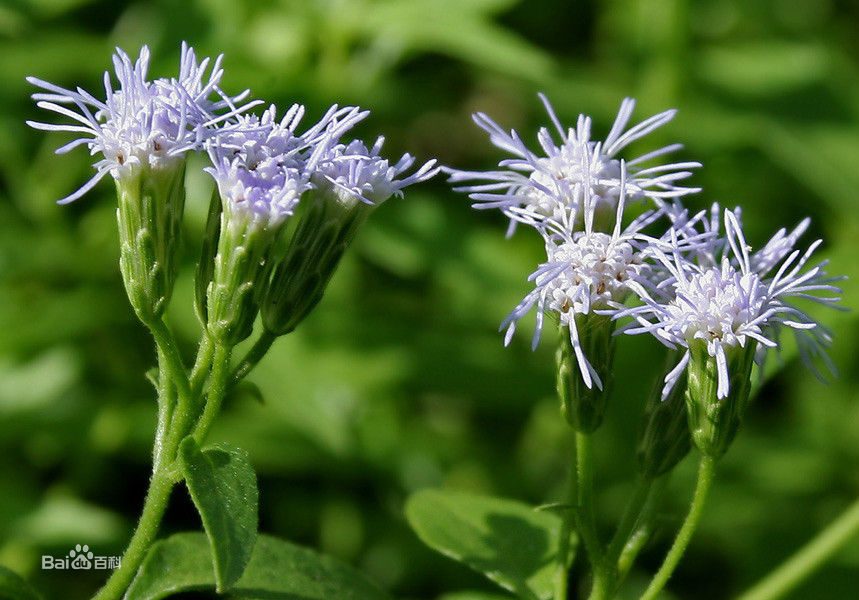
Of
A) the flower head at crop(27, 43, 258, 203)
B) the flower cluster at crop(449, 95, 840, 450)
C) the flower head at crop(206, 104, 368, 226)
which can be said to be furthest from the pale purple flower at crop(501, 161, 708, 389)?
the flower head at crop(27, 43, 258, 203)

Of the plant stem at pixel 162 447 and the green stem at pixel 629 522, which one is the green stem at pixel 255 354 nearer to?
the plant stem at pixel 162 447

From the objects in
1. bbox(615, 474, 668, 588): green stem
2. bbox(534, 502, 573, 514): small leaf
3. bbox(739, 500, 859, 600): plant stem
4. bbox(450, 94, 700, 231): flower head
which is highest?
bbox(450, 94, 700, 231): flower head

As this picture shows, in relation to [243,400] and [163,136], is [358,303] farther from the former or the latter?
[163,136]

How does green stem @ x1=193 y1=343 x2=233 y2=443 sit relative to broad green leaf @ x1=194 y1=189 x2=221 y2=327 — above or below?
below

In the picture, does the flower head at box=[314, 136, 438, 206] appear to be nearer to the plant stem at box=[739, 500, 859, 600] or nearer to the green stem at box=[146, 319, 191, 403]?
the green stem at box=[146, 319, 191, 403]

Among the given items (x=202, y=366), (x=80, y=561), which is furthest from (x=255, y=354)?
(x=80, y=561)

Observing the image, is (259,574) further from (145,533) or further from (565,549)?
(565,549)
